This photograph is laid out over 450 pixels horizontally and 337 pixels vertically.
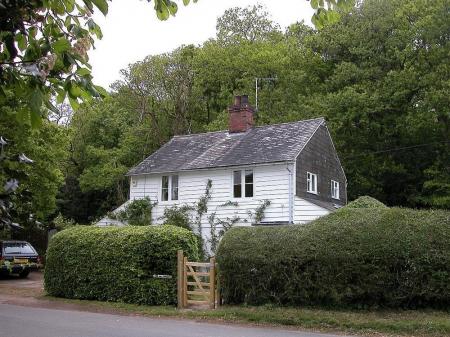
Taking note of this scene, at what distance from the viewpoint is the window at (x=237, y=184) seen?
27.4 metres

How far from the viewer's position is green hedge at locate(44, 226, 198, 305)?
17.7 m

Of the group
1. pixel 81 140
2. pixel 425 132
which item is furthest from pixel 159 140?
pixel 425 132

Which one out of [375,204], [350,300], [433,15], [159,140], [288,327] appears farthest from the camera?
[159,140]

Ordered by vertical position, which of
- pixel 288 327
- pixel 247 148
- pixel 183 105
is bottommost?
pixel 288 327

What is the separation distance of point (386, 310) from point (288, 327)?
2.81m

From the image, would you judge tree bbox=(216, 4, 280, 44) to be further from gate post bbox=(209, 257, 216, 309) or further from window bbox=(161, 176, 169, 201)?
gate post bbox=(209, 257, 216, 309)

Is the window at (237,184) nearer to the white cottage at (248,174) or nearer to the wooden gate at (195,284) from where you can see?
the white cottage at (248,174)

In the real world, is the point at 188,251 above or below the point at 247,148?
below

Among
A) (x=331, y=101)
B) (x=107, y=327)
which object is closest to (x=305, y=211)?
(x=331, y=101)

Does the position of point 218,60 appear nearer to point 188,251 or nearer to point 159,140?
point 159,140

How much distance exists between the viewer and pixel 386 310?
47.7ft

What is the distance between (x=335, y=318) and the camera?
13750mm

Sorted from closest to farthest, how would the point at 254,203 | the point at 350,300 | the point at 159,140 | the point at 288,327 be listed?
the point at 288,327 → the point at 350,300 → the point at 254,203 → the point at 159,140

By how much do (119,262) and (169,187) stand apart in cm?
1179
